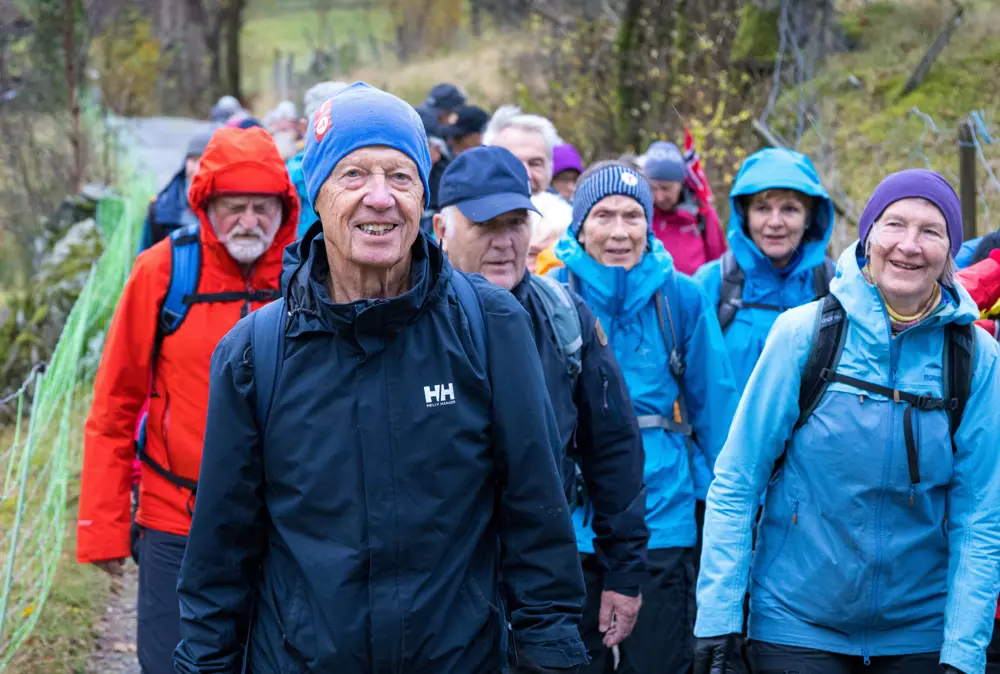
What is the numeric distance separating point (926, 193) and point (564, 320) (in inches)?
46.4

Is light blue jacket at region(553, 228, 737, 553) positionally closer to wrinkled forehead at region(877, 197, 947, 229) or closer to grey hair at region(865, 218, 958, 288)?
grey hair at region(865, 218, 958, 288)

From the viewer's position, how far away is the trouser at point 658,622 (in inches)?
173

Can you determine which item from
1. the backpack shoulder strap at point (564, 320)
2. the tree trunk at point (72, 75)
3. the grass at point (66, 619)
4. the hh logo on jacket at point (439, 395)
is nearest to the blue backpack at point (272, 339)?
the hh logo on jacket at point (439, 395)

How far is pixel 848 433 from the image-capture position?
351cm

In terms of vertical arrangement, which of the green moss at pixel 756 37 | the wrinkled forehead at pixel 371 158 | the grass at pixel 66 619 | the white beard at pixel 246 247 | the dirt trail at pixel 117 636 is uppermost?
the green moss at pixel 756 37

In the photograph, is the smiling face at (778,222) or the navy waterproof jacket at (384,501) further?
the smiling face at (778,222)

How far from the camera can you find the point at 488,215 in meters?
4.03

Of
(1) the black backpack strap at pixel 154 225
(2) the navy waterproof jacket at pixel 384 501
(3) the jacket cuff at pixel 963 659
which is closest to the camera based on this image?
(2) the navy waterproof jacket at pixel 384 501

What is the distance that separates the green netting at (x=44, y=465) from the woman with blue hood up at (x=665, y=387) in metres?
2.69

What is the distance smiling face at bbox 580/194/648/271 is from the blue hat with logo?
84 centimetres

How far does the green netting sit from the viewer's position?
231 inches

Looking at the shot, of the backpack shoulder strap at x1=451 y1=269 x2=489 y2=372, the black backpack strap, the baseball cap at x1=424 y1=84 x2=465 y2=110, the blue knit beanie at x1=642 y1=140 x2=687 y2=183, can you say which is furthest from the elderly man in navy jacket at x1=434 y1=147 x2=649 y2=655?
the baseball cap at x1=424 y1=84 x2=465 y2=110

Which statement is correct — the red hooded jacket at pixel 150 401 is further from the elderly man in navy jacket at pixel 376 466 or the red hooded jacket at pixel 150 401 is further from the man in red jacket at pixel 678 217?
the man in red jacket at pixel 678 217

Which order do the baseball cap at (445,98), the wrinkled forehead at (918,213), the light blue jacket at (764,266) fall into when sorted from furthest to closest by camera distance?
the baseball cap at (445,98) < the light blue jacket at (764,266) < the wrinkled forehead at (918,213)
